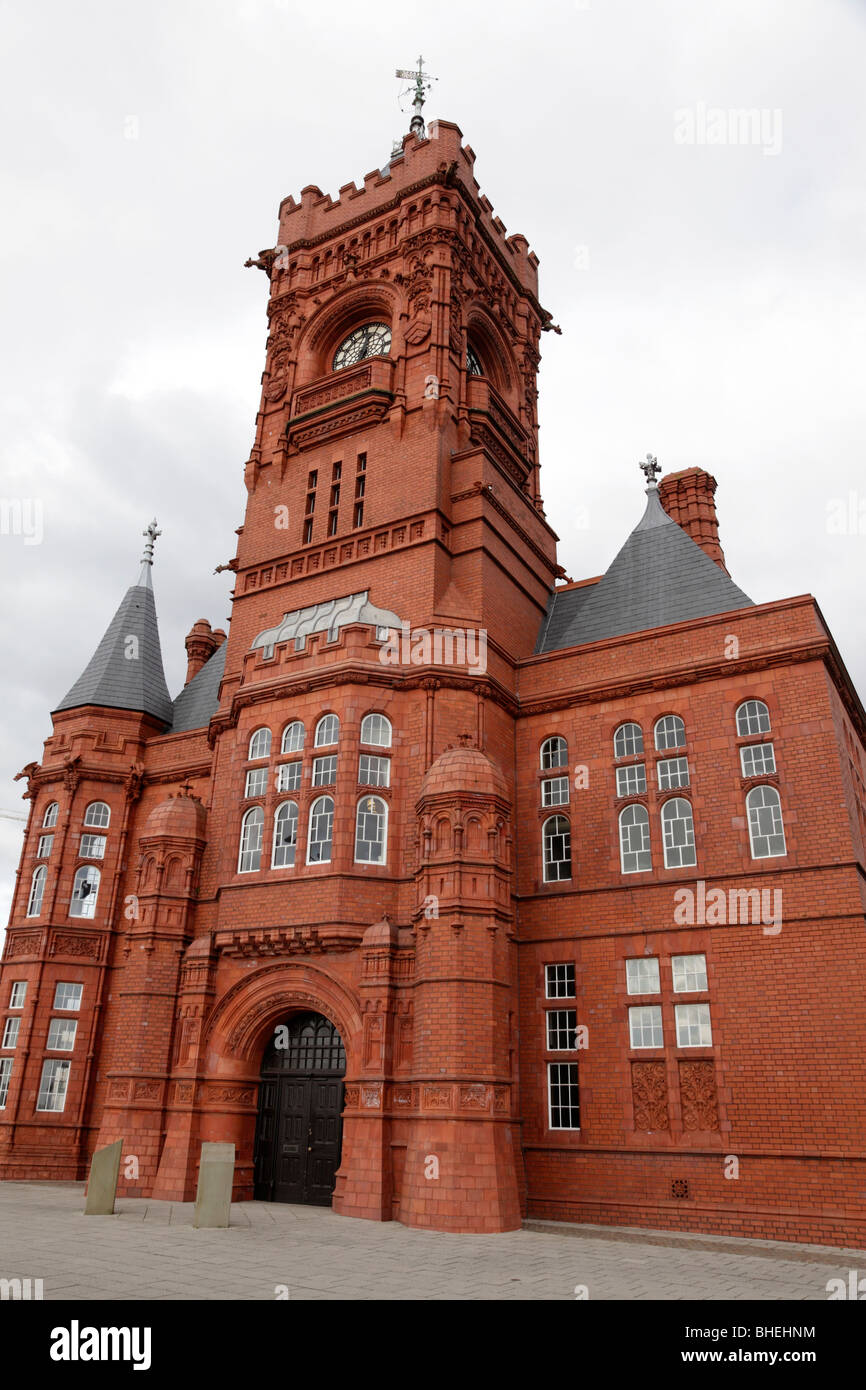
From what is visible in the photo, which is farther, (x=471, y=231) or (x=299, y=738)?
(x=471, y=231)

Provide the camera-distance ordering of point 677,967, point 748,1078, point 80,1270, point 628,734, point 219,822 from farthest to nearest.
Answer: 1. point 219,822
2. point 628,734
3. point 677,967
4. point 748,1078
5. point 80,1270

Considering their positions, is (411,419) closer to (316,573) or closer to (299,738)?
(316,573)

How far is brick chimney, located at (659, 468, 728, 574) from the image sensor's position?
29156 millimetres

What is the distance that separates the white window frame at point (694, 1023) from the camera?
18703 mm

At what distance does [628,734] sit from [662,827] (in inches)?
97.9

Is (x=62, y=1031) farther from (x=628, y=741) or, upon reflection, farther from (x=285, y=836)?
(x=628, y=741)

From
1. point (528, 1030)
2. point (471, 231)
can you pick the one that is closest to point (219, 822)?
point (528, 1030)

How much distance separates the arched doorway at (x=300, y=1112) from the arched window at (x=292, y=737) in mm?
6128

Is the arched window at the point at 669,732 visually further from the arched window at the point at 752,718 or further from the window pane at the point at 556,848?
the window pane at the point at 556,848

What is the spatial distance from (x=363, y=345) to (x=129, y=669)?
43.0 ft

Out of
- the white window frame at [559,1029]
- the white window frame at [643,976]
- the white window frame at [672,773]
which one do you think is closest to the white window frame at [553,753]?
the white window frame at [672,773]

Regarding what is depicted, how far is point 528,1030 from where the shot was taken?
68.0 feet

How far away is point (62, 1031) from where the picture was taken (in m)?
26.0

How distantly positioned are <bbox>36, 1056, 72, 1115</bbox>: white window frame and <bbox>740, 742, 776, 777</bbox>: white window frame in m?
19.2
